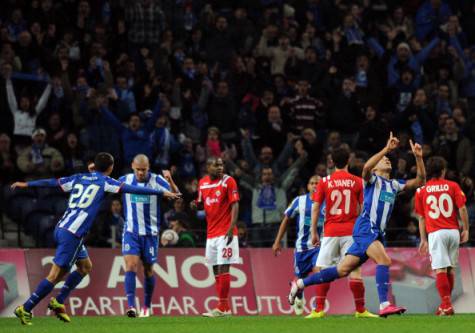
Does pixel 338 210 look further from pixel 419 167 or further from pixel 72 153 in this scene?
pixel 72 153

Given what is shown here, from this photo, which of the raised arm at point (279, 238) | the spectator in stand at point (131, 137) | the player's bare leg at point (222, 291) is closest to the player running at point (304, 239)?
the raised arm at point (279, 238)

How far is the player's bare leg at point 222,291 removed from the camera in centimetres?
1727

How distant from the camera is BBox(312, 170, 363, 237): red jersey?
15.9 meters

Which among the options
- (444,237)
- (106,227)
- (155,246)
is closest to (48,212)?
(106,227)

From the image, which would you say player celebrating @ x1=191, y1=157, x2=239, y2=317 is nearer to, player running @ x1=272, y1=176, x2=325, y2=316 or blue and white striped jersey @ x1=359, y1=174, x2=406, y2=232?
player running @ x1=272, y1=176, x2=325, y2=316

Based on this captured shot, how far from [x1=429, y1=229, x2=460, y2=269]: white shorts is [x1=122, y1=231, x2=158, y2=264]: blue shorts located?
414 centimetres

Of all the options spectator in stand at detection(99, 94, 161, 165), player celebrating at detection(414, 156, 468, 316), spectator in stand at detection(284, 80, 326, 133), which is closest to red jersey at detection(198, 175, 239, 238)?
player celebrating at detection(414, 156, 468, 316)

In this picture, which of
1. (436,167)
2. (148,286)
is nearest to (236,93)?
(148,286)

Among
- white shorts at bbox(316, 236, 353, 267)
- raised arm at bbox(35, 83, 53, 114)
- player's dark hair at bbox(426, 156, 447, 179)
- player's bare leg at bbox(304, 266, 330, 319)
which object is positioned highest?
raised arm at bbox(35, 83, 53, 114)

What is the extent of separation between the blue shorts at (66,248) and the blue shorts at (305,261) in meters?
4.15

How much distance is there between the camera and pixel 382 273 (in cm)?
1559

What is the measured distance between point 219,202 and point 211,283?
8.77ft

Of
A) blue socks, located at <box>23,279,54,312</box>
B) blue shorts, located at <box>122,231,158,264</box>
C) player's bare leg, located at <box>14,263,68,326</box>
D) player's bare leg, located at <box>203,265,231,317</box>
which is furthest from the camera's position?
blue shorts, located at <box>122,231,158,264</box>

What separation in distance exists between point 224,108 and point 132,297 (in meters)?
7.16
